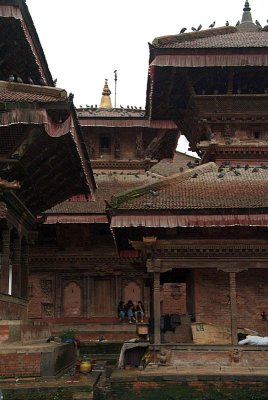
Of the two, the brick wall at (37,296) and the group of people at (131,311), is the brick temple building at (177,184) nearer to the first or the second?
the group of people at (131,311)

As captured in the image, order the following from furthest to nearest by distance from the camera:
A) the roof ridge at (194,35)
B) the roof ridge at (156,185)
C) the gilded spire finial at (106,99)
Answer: the gilded spire finial at (106,99) → the roof ridge at (194,35) → the roof ridge at (156,185)

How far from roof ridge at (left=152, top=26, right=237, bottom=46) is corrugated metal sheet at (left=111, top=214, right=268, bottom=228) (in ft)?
24.1

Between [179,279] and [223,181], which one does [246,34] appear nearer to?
[223,181]

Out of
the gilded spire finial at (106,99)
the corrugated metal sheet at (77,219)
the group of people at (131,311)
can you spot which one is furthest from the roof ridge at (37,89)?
the gilded spire finial at (106,99)

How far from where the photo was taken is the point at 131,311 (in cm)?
2606

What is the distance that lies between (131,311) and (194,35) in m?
12.5

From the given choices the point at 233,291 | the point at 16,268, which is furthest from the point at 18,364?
the point at 233,291

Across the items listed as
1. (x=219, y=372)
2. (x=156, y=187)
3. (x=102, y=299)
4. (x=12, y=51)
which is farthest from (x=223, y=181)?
(x=102, y=299)

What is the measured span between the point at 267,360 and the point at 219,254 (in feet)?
9.64

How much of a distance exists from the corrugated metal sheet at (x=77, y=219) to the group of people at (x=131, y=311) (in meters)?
4.12

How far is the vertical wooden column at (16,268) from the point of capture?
15578 millimetres

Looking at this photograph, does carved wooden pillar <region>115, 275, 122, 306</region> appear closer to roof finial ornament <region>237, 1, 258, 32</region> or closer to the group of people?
the group of people

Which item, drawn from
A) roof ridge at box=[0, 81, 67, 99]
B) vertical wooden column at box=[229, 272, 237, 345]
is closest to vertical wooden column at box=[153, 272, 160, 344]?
vertical wooden column at box=[229, 272, 237, 345]

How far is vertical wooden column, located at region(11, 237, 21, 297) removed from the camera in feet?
51.1
